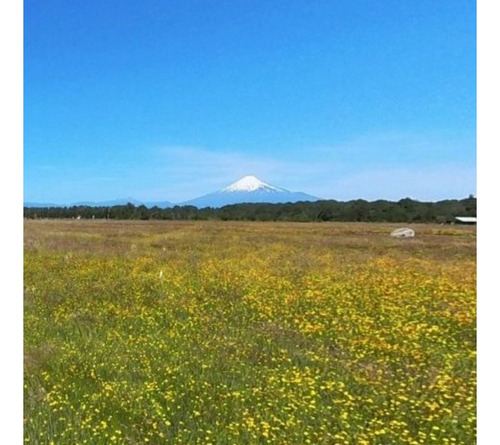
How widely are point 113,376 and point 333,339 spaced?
2070mm

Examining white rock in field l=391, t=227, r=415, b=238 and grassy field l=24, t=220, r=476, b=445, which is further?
white rock in field l=391, t=227, r=415, b=238

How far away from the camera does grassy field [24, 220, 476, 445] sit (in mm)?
2564

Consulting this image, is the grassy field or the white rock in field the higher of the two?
the white rock in field

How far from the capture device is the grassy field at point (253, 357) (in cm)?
256

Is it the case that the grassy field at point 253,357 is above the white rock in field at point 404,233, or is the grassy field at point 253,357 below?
below

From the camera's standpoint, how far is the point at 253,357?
A: 3.69 meters

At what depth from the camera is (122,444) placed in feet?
7.89

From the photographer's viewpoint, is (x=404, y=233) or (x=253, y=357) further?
(x=404, y=233)

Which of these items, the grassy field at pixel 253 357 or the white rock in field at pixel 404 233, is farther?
the white rock in field at pixel 404 233

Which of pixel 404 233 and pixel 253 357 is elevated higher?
pixel 404 233

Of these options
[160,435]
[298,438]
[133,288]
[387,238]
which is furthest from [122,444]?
[387,238]
